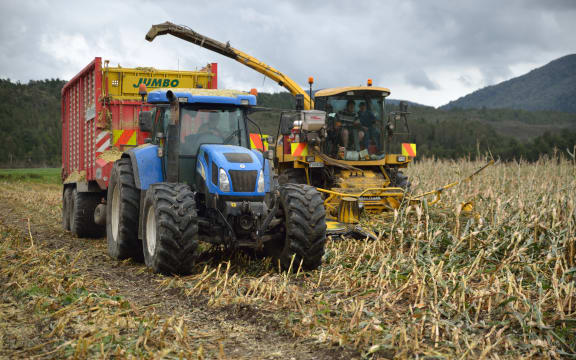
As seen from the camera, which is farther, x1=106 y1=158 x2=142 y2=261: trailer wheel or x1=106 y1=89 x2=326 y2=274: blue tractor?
x1=106 y1=158 x2=142 y2=261: trailer wheel

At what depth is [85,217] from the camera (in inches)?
436

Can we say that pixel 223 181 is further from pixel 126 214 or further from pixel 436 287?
pixel 436 287

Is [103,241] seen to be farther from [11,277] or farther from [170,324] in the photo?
[170,324]

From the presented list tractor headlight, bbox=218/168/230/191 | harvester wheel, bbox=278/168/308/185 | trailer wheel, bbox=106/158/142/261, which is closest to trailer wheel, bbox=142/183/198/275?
tractor headlight, bbox=218/168/230/191

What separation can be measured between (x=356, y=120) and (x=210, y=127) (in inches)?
191

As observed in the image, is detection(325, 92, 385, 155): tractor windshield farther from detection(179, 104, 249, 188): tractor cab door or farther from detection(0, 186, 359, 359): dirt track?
detection(0, 186, 359, 359): dirt track

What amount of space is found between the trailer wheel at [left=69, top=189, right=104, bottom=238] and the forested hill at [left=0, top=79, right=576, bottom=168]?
4.78 m

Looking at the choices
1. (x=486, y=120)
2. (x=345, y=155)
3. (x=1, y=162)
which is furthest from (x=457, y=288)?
(x=486, y=120)

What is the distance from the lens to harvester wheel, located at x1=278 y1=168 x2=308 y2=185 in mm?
12094

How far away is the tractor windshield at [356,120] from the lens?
475 inches

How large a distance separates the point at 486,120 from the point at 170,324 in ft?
249

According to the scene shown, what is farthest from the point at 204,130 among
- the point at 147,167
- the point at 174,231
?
the point at 174,231

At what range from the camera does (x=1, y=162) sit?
47.1m

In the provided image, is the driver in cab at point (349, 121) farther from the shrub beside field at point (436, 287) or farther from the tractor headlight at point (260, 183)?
the tractor headlight at point (260, 183)
